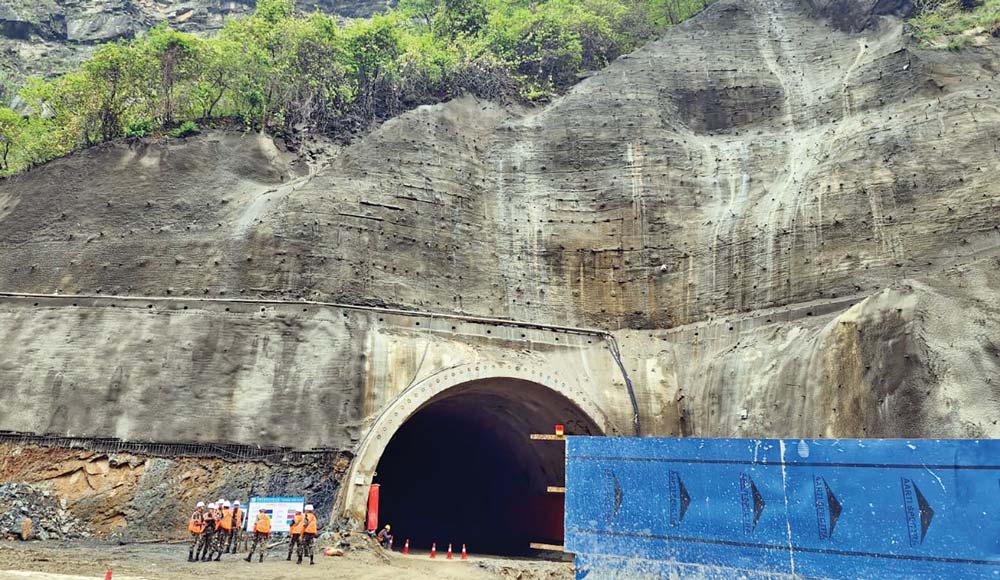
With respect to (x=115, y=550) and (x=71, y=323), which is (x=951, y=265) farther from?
(x=71, y=323)

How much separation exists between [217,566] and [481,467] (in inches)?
564

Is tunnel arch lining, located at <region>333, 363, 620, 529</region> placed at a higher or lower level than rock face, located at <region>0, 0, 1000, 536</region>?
lower

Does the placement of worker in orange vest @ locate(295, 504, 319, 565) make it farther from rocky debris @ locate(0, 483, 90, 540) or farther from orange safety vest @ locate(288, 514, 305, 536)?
rocky debris @ locate(0, 483, 90, 540)

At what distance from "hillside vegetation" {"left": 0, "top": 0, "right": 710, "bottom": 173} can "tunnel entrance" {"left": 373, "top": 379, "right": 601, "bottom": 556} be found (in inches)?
442

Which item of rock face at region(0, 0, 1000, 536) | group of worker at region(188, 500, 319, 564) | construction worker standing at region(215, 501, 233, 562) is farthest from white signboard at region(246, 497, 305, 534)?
rock face at region(0, 0, 1000, 536)

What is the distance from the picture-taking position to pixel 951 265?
17.4m

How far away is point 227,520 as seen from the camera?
15.9 meters

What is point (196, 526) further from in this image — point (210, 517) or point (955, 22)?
point (955, 22)

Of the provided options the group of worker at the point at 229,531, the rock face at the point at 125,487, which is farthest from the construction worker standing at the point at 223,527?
the rock face at the point at 125,487

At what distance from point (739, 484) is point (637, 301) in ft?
41.8

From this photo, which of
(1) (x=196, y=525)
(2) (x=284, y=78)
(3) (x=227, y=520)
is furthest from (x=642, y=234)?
(2) (x=284, y=78)

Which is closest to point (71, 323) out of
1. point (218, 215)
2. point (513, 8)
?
point (218, 215)

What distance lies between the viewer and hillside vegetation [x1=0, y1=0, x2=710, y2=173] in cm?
2594

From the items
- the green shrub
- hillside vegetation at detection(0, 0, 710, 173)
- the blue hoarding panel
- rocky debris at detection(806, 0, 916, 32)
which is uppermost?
rocky debris at detection(806, 0, 916, 32)
